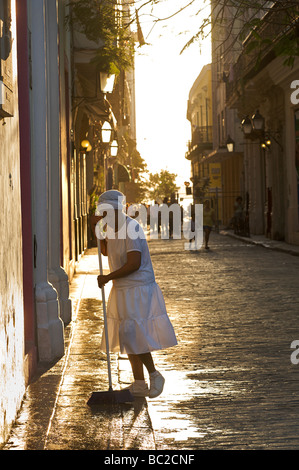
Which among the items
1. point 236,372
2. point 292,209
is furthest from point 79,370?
point 292,209

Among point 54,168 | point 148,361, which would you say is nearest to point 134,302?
point 148,361

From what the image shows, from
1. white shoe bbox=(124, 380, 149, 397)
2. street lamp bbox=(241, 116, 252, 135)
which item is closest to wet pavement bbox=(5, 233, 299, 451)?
white shoe bbox=(124, 380, 149, 397)

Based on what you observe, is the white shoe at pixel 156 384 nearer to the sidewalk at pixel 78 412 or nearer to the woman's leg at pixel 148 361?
the woman's leg at pixel 148 361

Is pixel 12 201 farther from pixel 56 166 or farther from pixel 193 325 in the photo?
pixel 193 325

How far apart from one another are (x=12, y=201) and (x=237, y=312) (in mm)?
5720

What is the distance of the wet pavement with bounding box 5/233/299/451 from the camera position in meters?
5.30

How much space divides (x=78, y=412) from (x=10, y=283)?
1.01m

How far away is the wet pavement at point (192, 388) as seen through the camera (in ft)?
17.4

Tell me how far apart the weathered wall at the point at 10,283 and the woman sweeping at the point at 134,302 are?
2.17 ft

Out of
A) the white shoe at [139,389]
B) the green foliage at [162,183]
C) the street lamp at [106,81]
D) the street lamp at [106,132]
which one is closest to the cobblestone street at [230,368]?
the white shoe at [139,389]

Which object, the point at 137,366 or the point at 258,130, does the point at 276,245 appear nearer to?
the point at 258,130

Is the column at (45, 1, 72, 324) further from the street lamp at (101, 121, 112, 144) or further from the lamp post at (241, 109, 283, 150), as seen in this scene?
the lamp post at (241, 109, 283, 150)

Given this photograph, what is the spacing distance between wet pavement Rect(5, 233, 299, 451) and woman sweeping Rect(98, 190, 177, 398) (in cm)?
34
